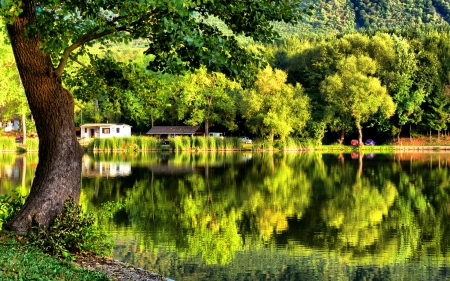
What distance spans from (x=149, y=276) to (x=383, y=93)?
198 ft

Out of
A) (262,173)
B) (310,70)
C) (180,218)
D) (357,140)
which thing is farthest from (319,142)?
(180,218)

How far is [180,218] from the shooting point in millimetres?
18359

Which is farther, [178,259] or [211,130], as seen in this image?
[211,130]

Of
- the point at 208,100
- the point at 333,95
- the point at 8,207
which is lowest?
the point at 8,207

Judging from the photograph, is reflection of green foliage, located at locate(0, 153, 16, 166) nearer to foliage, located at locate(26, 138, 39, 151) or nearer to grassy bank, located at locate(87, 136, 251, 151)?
foliage, located at locate(26, 138, 39, 151)

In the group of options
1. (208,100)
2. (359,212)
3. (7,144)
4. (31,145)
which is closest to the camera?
(359,212)

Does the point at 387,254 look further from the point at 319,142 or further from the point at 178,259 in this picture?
the point at 319,142

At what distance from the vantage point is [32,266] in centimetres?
763

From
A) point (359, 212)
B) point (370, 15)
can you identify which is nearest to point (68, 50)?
point (359, 212)

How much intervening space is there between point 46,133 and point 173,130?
219 feet

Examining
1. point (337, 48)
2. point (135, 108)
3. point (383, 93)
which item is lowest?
point (135, 108)

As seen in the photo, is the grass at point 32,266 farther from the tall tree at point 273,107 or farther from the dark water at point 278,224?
the tall tree at point 273,107

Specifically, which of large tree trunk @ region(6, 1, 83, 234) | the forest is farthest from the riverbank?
the forest

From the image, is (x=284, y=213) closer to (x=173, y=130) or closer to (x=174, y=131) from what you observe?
(x=174, y=131)
